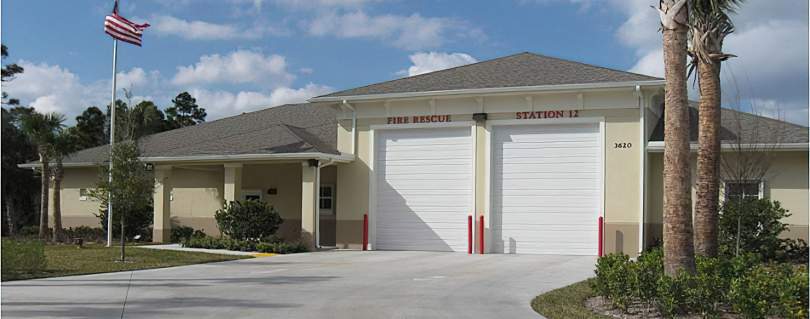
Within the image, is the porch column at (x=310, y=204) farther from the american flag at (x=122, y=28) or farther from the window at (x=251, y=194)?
the american flag at (x=122, y=28)

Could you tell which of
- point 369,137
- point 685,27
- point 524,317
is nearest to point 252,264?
point 369,137

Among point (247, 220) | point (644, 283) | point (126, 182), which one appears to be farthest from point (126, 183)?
point (644, 283)

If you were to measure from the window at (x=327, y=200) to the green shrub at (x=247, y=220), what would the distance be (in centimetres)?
281

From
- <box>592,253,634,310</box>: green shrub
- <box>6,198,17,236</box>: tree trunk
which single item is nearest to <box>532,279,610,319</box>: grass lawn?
<box>592,253,634,310</box>: green shrub

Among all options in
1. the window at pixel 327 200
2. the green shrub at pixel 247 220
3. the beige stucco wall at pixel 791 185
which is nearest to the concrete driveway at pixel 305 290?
the green shrub at pixel 247 220

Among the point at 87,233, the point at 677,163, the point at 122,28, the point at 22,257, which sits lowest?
the point at 87,233

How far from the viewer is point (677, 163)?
36.6 ft

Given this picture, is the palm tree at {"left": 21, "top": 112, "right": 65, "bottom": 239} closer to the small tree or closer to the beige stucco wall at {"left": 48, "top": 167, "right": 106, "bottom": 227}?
the beige stucco wall at {"left": 48, "top": 167, "right": 106, "bottom": 227}

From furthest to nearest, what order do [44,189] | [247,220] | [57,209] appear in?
[44,189] < [57,209] < [247,220]

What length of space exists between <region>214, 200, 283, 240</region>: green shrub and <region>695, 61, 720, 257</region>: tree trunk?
13.3 meters

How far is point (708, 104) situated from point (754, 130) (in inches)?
284

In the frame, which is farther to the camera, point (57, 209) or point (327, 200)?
point (327, 200)

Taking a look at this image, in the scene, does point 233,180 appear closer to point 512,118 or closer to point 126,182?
point 126,182

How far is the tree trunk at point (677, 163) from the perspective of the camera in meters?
10.9
